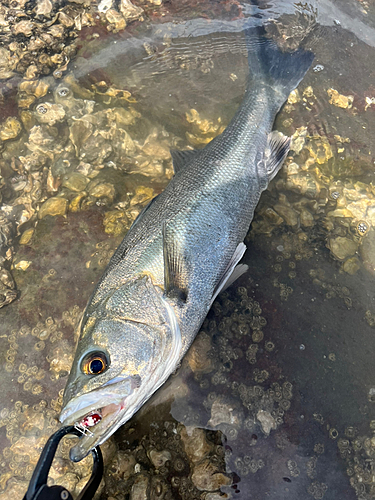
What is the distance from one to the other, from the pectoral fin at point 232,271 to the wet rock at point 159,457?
1.30 metres

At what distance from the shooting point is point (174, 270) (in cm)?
256

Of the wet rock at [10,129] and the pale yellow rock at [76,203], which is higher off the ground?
the wet rock at [10,129]

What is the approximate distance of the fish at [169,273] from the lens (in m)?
2.05

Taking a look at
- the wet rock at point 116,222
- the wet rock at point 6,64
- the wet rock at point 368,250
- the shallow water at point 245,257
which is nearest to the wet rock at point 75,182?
the shallow water at point 245,257

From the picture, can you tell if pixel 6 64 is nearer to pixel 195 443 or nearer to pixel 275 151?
pixel 275 151

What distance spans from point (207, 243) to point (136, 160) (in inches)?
79.0

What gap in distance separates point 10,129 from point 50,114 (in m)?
0.57

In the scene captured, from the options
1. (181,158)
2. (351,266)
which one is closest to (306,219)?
(351,266)

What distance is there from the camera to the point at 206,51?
14.7 ft

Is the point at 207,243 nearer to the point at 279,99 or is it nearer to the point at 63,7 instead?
the point at 279,99

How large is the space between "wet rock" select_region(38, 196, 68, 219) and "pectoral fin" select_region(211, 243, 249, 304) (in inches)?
82.7

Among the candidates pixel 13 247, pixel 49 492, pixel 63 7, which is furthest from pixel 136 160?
pixel 49 492

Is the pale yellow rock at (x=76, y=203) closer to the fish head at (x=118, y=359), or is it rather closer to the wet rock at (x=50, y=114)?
the wet rock at (x=50, y=114)

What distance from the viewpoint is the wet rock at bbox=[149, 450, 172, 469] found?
2477 millimetres
